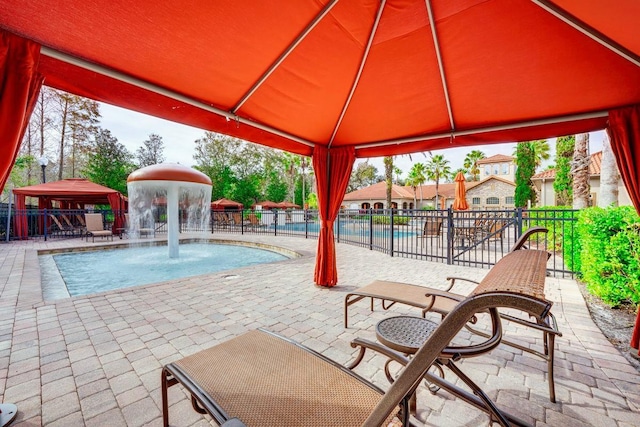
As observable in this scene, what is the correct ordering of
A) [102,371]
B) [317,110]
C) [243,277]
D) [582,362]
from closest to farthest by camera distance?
1. [102,371]
2. [582,362]
3. [317,110]
4. [243,277]

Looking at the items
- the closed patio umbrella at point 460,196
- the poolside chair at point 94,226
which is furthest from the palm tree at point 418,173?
the poolside chair at point 94,226

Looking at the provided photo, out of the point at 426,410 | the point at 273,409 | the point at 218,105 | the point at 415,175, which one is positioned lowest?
the point at 426,410

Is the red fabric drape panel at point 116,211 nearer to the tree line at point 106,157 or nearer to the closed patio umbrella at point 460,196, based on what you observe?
the tree line at point 106,157

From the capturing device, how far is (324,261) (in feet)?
15.1

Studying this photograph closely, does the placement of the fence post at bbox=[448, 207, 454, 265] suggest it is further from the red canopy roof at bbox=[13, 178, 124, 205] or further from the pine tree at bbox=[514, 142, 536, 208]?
the pine tree at bbox=[514, 142, 536, 208]

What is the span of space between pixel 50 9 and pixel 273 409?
2.51 metres

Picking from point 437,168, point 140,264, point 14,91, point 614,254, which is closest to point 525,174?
point 437,168

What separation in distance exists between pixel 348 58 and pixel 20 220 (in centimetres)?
1637

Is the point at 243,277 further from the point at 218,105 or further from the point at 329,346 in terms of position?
the point at 218,105

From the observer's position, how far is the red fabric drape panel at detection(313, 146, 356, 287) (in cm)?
446

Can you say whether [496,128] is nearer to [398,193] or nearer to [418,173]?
[418,173]

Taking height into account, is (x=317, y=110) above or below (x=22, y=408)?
above

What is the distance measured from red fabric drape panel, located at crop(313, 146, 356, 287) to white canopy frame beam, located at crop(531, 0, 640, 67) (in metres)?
2.88

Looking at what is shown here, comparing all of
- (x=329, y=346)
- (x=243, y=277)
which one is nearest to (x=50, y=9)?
(x=329, y=346)
